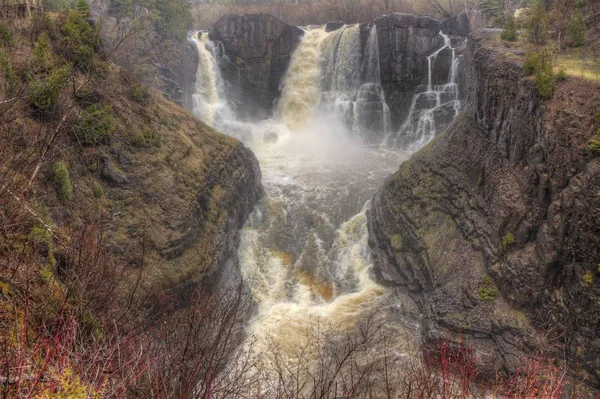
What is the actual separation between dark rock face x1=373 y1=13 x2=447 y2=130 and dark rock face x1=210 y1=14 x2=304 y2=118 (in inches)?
321

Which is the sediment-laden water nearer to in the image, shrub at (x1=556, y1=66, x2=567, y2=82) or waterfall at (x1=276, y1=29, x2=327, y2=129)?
waterfall at (x1=276, y1=29, x2=327, y2=129)

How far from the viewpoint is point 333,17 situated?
49.8m

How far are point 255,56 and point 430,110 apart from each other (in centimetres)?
1662

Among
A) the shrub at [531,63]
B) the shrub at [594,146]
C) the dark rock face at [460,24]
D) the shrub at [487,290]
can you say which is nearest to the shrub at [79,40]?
the shrub at [531,63]

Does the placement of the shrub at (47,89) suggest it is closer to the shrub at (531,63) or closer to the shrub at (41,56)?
the shrub at (41,56)

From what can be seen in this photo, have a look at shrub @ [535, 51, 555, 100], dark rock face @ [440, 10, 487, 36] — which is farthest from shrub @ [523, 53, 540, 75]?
dark rock face @ [440, 10, 487, 36]

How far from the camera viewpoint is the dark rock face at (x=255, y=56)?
35844mm

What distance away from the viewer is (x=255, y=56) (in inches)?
1427

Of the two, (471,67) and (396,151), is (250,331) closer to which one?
(471,67)

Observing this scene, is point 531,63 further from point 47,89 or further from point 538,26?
point 47,89

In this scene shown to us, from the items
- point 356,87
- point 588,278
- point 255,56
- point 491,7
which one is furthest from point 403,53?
point 588,278

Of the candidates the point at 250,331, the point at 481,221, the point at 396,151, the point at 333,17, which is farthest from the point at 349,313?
the point at 333,17

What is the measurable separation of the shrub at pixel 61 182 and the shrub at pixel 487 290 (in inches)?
485

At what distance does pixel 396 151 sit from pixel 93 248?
83.9ft
